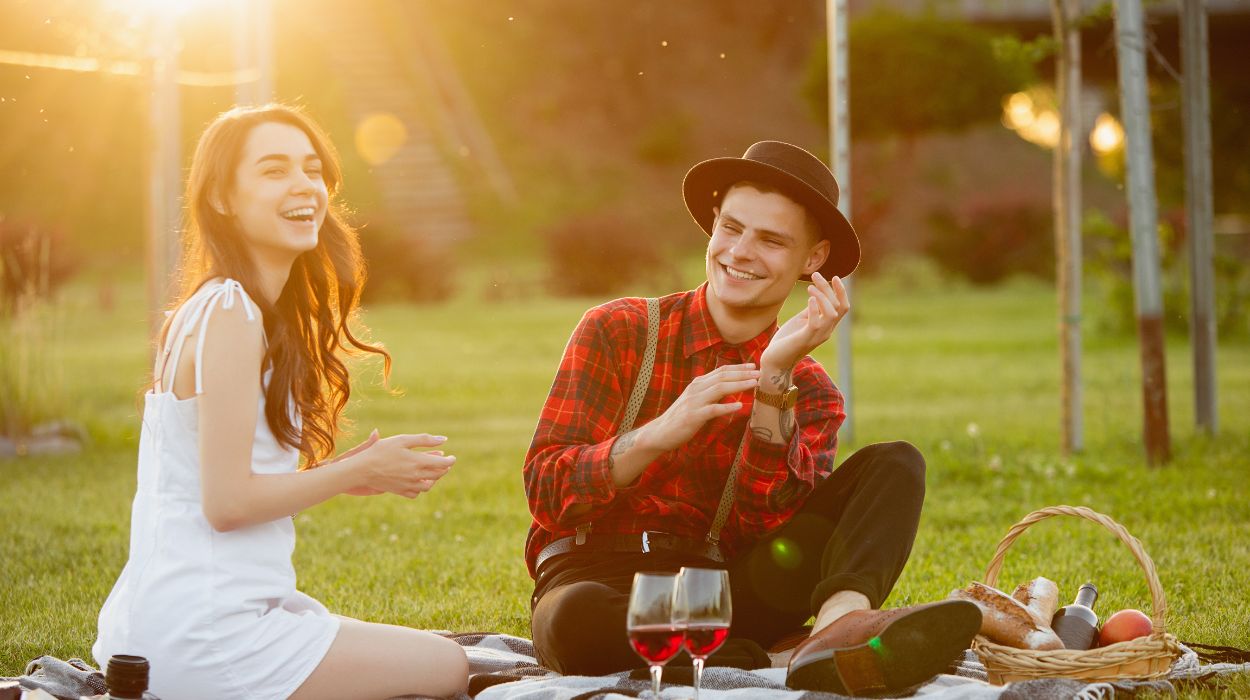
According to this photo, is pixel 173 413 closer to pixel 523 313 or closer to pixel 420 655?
pixel 420 655

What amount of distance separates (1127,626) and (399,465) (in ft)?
6.22

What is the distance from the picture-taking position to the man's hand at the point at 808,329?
11.7 feet

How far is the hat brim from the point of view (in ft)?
13.0

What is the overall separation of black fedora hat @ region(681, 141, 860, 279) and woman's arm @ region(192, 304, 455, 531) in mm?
1205

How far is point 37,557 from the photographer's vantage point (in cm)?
621

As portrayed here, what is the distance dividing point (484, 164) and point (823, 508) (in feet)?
84.5

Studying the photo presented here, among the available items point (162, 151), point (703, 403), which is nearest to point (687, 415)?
point (703, 403)

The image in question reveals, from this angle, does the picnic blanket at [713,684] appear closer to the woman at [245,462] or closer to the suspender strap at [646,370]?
the woman at [245,462]

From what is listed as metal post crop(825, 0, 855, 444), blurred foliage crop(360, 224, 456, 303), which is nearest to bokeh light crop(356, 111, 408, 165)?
blurred foliage crop(360, 224, 456, 303)

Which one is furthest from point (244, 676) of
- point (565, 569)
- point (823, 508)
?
point (823, 508)

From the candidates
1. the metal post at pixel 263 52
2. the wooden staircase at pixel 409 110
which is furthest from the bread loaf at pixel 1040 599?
the wooden staircase at pixel 409 110

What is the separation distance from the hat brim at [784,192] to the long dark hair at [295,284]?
99 centimetres

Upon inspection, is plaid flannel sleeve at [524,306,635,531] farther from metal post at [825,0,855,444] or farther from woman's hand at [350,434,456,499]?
metal post at [825,0,855,444]

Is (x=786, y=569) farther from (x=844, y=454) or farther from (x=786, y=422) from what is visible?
(x=844, y=454)
